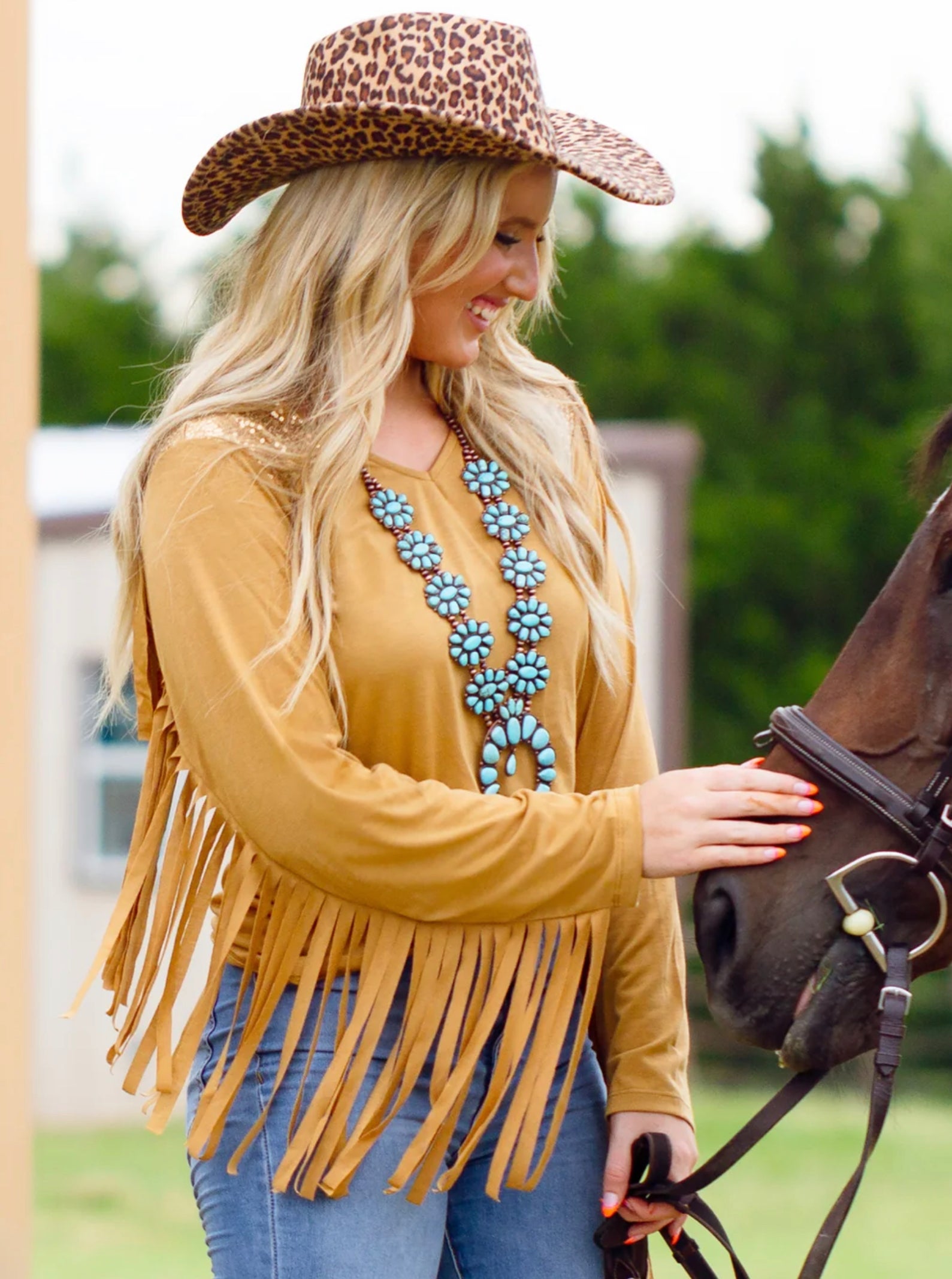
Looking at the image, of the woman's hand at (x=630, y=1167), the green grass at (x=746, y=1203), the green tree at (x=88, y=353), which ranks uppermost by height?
the woman's hand at (x=630, y=1167)

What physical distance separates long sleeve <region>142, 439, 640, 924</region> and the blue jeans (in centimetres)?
18

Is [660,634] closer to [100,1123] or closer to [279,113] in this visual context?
[100,1123]

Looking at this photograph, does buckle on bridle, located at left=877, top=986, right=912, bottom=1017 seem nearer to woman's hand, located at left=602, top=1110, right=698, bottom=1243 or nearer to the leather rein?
the leather rein

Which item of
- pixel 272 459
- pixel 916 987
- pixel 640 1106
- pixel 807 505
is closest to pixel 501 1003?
pixel 640 1106

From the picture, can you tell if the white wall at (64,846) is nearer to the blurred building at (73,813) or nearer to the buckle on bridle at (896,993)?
the blurred building at (73,813)

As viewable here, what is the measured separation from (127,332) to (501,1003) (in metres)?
18.6

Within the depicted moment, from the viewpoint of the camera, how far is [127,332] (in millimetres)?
19422

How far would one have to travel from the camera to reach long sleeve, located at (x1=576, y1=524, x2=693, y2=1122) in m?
1.86

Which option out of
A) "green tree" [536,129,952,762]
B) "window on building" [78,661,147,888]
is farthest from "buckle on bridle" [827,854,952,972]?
"green tree" [536,129,952,762]

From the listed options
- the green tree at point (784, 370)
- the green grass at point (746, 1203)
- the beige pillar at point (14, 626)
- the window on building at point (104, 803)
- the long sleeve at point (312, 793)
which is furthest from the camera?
the green tree at point (784, 370)

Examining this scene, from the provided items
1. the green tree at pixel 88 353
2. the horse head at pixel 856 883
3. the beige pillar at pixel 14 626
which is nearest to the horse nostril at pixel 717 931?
the horse head at pixel 856 883

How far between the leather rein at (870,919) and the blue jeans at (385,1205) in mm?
131

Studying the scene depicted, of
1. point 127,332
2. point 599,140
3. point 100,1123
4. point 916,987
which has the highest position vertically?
point 599,140

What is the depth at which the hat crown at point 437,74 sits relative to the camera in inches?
67.7
